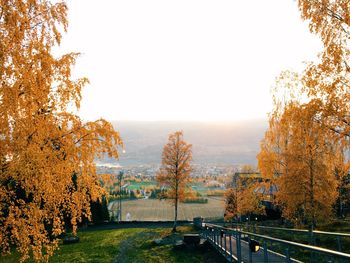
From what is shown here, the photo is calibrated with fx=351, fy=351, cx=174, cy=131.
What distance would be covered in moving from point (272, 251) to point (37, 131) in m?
8.69

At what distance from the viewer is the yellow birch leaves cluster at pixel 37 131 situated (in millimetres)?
8438

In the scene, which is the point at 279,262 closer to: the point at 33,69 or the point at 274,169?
the point at 33,69

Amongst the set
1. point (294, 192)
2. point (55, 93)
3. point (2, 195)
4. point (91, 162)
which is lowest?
point (294, 192)

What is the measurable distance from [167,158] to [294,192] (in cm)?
2123

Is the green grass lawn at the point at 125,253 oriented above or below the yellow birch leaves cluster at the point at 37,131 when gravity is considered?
below

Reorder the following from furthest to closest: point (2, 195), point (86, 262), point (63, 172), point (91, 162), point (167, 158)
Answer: point (167, 158), point (86, 262), point (91, 162), point (63, 172), point (2, 195)

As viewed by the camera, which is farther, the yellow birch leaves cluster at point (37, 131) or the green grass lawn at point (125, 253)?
the green grass lawn at point (125, 253)

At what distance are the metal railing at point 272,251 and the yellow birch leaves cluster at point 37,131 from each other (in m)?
5.41

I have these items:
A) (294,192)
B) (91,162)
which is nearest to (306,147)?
(294,192)

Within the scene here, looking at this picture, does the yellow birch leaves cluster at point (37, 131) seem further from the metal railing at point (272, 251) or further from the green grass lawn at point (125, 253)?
the green grass lawn at point (125, 253)

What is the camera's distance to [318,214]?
21.7 m

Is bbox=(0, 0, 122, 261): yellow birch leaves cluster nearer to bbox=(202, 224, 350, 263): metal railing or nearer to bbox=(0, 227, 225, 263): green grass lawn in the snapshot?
bbox=(202, 224, 350, 263): metal railing

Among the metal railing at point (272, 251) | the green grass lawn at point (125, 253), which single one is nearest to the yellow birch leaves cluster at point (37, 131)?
the metal railing at point (272, 251)

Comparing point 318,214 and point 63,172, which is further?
point 318,214
